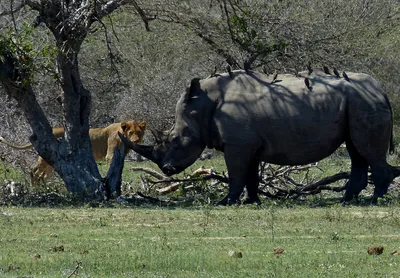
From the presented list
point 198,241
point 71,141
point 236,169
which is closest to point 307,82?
point 236,169

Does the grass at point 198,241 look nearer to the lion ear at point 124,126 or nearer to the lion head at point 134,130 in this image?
the lion head at point 134,130

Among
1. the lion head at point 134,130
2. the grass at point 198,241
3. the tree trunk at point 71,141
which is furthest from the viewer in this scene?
the lion head at point 134,130

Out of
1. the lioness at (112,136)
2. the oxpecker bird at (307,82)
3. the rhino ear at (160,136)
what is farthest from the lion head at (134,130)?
the oxpecker bird at (307,82)

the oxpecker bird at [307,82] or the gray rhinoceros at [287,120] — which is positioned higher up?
the oxpecker bird at [307,82]

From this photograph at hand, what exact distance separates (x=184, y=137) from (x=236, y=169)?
1154 mm

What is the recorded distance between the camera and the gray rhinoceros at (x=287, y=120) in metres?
18.8

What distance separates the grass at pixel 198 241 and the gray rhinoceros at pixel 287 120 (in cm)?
111

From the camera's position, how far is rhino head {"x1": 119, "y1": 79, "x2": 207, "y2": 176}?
19.4m

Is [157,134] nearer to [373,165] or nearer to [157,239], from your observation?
[373,165]

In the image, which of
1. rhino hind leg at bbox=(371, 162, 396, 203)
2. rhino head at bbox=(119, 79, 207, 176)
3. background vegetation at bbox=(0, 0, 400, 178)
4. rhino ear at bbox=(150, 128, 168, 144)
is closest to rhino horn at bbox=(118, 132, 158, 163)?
rhino head at bbox=(119, 79, 207, 176)

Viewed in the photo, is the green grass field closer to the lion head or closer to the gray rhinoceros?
the gray rhinoceros

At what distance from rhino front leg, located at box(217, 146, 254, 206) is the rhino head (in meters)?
0.75

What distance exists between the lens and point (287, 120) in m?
18.9

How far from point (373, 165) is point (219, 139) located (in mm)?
2597
